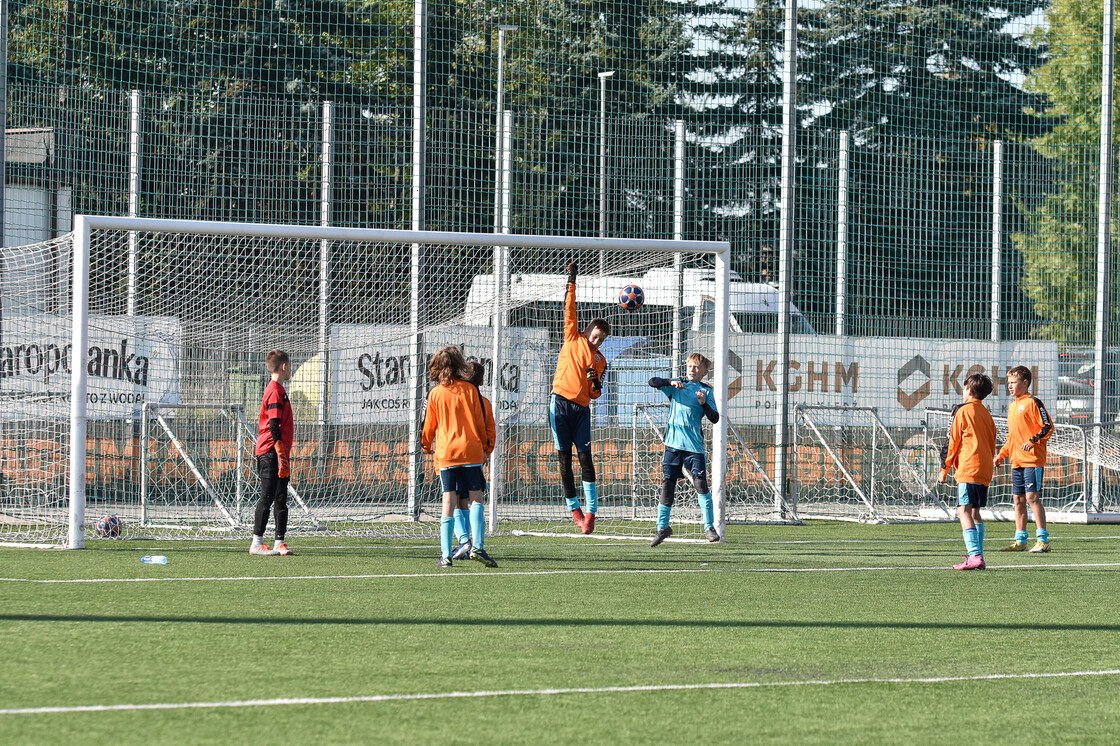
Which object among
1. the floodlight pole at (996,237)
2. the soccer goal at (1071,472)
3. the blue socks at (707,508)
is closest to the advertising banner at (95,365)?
the blue socks at (707,508)

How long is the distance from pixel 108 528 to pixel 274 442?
8.12 feet

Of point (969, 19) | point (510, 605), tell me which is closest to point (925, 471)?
point (969, 19)

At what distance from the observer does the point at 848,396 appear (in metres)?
17.9

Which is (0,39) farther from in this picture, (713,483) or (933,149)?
(933,149)

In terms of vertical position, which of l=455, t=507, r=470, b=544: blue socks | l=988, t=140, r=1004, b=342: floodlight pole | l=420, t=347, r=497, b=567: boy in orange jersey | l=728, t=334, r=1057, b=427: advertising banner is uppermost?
l=988, t=140, r=1004, b=342: floodlight pole

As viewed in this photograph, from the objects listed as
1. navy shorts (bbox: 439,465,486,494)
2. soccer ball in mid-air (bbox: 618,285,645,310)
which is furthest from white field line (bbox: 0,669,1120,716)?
soccer ball in mid-air (bbox: 618,285,645,310)

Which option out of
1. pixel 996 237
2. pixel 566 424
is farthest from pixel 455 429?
pixel 996 237

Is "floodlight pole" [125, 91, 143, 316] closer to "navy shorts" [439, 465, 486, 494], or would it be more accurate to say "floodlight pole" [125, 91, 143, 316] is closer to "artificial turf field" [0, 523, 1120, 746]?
"artificial turf field" [0, 523, 1120, 746]

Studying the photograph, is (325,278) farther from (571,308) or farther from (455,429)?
(455,429)

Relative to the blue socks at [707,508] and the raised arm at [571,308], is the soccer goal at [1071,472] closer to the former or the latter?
the blue socks at [707,508]

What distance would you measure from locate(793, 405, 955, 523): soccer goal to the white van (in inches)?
65.2

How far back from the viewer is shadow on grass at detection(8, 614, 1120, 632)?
23.9 feet

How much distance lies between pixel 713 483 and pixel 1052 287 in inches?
317

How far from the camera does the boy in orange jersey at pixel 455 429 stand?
10.3m
